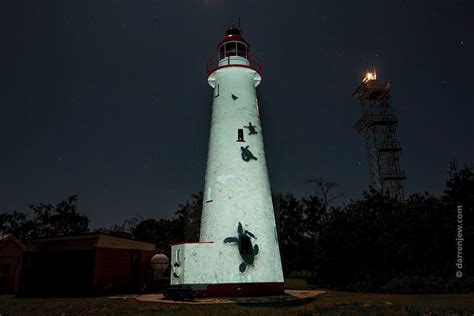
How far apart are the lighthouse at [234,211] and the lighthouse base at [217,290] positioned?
0.05 metres

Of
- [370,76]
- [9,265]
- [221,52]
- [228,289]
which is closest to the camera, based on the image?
[228,289]

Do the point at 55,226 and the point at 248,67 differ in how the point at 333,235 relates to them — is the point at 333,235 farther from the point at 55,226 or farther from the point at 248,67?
the point at 55,226

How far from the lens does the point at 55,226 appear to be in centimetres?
6094

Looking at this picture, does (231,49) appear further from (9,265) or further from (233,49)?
(9,265)

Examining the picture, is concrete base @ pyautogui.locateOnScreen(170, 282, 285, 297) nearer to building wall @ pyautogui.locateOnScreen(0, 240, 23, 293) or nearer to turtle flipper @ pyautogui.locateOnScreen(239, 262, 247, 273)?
turtle flipper @ pyautogui.locateOnScreen(239, 262, 247, 273)

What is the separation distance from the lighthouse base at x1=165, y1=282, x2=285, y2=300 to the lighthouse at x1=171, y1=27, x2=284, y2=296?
0.05m

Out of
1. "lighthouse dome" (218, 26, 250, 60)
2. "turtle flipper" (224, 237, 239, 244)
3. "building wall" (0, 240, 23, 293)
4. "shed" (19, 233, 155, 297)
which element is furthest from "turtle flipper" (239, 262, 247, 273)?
"building wall" (0, 240, 23, 293)

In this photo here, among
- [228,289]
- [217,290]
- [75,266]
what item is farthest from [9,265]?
[228,289]

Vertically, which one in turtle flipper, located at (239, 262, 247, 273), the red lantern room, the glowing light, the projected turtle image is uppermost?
the glowing light

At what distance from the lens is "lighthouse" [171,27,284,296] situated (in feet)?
64.2

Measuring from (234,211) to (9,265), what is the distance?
21974mm

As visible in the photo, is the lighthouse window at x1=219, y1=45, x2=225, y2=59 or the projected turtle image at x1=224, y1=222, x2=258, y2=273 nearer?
the projected turtle image at x1=224, y1=222, x2=258, y2=273

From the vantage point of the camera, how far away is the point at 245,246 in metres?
19.8

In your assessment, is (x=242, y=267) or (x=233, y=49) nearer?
(x=242, y=267)
